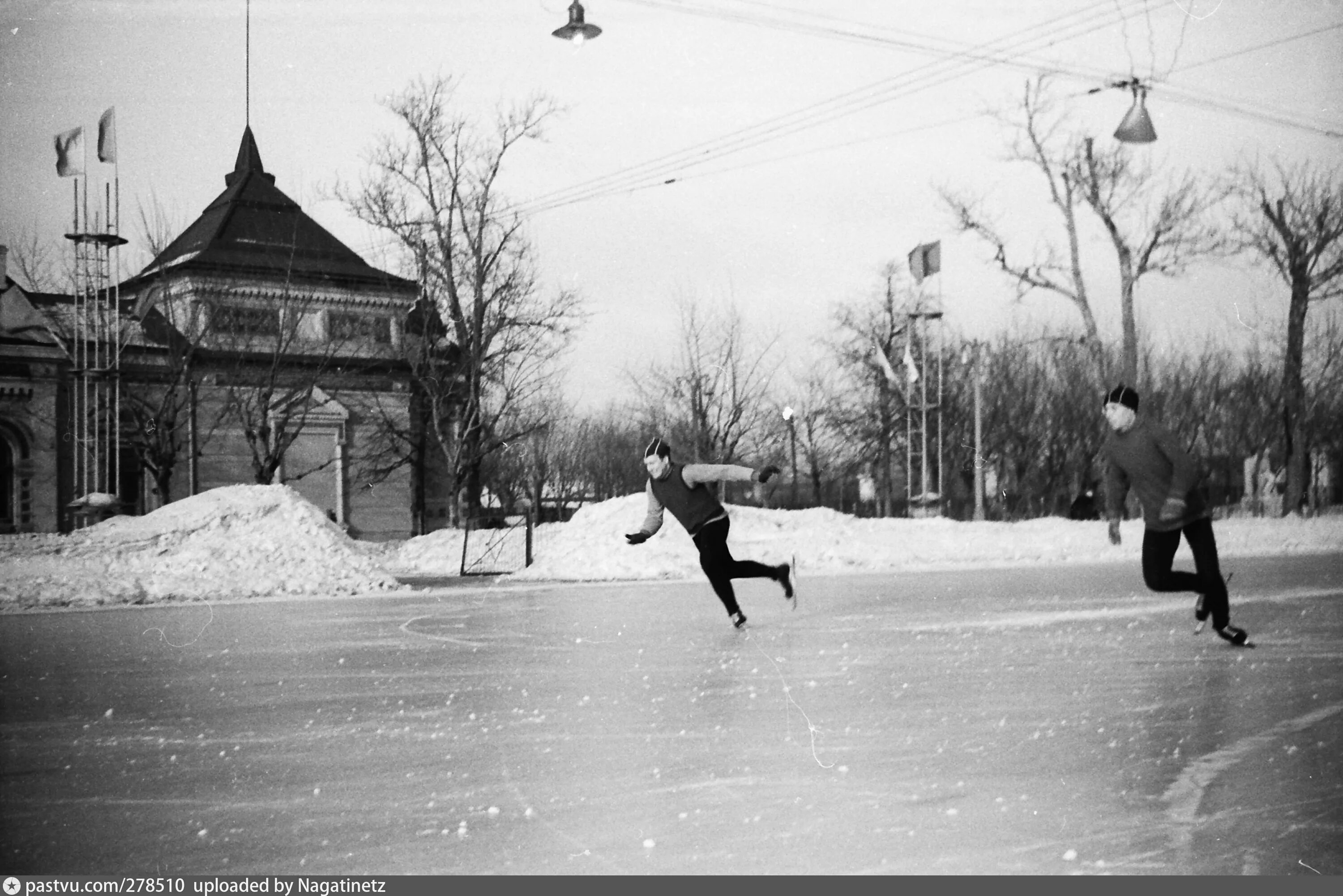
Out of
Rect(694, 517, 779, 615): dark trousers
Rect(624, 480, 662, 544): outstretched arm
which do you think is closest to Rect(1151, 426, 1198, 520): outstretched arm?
Rect(694, 517, 779, 615): dark trousers

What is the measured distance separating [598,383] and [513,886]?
367 centimetres

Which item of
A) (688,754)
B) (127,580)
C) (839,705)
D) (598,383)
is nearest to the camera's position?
(688,754)

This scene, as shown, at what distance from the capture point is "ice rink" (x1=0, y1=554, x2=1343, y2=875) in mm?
3398

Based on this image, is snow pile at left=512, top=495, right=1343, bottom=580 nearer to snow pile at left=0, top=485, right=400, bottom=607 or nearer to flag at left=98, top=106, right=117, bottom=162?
snow pile at left=0, top=485, right=400, bottom=607

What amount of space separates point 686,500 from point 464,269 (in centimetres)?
229

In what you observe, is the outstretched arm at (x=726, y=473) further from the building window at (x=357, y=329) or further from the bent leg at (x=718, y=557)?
the building window at (x=357, y=329)

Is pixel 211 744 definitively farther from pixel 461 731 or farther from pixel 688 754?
pixel 688 754

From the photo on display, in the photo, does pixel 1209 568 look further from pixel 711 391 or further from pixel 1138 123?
pixel 711 391

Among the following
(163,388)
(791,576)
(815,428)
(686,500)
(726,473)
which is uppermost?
(163,388)

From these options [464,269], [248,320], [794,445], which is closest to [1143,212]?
[794,445]

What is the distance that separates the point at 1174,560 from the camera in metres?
6.30

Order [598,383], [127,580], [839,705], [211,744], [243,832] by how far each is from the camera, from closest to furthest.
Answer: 1. [243,832]
2. [211,744]
3. [839,705]
4. [598,383]
5. [127,580]

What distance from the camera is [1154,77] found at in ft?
22.9

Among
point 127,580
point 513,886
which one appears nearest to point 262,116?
point 513,886
